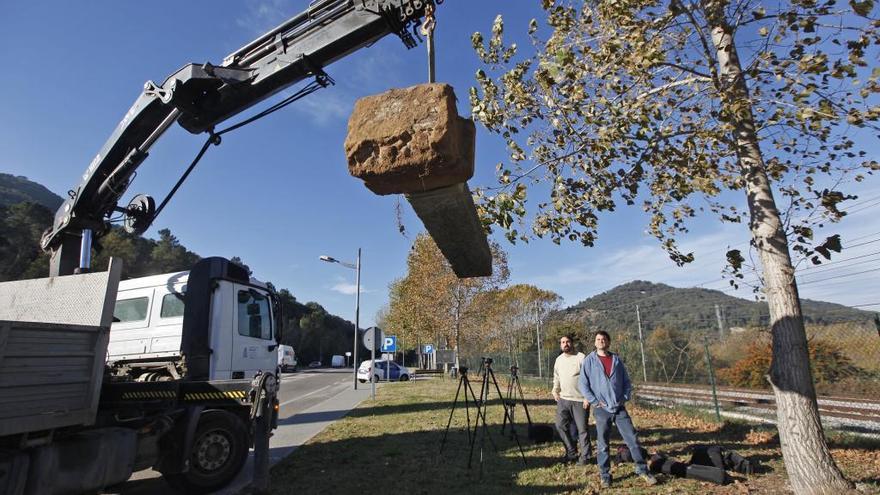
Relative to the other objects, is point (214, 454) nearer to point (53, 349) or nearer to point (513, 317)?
point (53, 349)

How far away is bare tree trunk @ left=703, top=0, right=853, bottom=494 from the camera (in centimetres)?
509

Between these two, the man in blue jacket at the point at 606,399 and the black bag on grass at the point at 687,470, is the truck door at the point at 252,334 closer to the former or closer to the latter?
the man in blue jacket at the point at 606,399

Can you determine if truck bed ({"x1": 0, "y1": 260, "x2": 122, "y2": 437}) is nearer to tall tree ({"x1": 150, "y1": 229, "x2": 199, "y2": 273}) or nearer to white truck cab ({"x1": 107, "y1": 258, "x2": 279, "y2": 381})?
white truck cab ({"x1": 107, "y1": 258, "x2": 279, "y2": 381})

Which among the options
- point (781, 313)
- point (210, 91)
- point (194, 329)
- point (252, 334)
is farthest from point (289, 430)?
point (781, 313)

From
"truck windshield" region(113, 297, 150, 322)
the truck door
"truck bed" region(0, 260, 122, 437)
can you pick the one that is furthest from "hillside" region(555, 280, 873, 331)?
"truck windshield" region(113, 297, 150, 322)

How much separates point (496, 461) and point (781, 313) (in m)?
4.44

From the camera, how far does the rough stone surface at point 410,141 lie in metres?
1.86

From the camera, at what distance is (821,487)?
16.4ft

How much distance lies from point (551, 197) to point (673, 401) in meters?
9.82

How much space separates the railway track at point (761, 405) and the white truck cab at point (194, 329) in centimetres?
1056

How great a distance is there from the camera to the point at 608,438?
5941mm

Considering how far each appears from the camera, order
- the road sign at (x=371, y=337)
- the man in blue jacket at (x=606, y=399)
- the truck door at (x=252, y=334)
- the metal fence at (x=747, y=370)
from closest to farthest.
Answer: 1. the man in blue jacket at (x=606, y=399)
2. the truck door at (x=252, y=334)
3. the metal fence at (x=747, y=370)
4. the road sign at (x=371, y=337)

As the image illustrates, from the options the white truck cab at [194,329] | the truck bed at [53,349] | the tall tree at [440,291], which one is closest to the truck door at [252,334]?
the white truck cab at [194,329]

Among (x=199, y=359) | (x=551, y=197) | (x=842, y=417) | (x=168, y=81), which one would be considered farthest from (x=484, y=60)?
(x=842, y=417)
